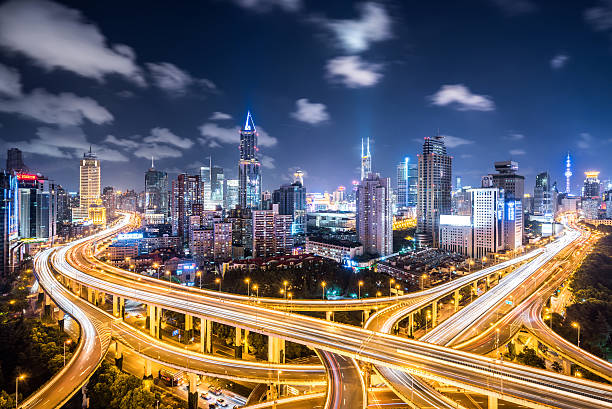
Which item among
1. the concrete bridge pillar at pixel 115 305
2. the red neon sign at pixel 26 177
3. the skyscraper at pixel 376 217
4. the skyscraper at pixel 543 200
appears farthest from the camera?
the skyscraper at pixel 543 200

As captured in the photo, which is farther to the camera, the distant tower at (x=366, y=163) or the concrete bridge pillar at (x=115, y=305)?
the distant tower at (x=366, y=163)

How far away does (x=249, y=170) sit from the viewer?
127 metres

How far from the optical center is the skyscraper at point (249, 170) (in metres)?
122

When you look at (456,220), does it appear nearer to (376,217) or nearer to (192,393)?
(376,217)

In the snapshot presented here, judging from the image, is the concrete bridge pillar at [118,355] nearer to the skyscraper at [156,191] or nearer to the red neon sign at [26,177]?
the red neon sign at [26,177]

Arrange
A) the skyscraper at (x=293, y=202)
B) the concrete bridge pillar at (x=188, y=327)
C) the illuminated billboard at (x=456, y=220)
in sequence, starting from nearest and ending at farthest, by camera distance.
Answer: the concrete bridge pillar at (x=188, y=327) → the illuminated billboard at (x=456, y=220) → the skyscraper at (x=293, y=202)

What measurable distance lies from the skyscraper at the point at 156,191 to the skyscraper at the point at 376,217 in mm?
89389

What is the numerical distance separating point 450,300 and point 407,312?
16.5 m

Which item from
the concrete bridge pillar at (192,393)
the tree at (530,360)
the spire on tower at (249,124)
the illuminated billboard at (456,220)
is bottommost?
the concrete bridge pillar at (192,393)

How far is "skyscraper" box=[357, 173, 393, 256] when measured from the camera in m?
55.7

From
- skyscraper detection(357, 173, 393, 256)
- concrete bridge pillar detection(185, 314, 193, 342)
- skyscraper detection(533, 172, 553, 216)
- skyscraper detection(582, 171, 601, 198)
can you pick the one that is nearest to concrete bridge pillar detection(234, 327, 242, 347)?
concrete bridge pillar detection(185, 314, 193, 342)

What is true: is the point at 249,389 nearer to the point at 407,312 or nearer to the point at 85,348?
the point at 85,348

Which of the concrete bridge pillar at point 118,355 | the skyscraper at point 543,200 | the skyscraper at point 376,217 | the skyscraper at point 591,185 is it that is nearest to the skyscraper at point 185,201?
the skyscraper at point 376,217

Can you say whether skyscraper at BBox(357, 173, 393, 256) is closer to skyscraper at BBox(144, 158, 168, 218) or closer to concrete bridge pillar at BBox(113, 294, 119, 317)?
concrete bridge pillar at BBox(113, 294, 119, 317)
